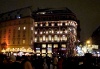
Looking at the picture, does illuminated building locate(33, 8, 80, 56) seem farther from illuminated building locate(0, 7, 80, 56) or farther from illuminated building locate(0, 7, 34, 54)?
illuminated building locate(0, 7, 34, 54)

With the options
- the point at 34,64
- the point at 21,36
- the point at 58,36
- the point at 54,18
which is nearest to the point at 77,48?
the point at 58,36

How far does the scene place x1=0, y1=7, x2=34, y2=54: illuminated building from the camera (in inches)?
4382

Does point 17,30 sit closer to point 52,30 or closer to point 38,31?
point 38,31

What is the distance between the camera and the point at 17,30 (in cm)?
11394

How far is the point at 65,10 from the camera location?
120 meters

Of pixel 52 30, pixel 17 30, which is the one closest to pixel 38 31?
pixel 52 30

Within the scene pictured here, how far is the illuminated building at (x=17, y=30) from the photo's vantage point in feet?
365

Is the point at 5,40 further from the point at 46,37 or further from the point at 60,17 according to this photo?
the point at 60,17

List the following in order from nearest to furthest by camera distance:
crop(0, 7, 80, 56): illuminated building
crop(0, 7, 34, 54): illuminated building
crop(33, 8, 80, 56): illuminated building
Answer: crop(0, 7, 34, 54): illuminated building
crop(0, 7, 80, 56): illuminated building
crop(33, 8, 80, 56): illuminated building

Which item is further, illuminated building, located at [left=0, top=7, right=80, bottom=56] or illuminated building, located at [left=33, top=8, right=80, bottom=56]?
illuminated building, located at [left=33, top=8, right=80, bottom=56]

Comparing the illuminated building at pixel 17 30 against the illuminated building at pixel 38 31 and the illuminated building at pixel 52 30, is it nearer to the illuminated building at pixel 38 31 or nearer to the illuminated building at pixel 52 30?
the illuminated building at pixel 38 31

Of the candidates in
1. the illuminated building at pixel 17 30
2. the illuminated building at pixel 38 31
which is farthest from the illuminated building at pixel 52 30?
the illuminated building at pixel 17 30

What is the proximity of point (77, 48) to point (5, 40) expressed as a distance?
124ft

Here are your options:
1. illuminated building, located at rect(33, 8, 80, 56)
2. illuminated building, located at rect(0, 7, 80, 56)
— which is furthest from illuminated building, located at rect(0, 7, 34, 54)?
illuminated building, located at rect(33, 8, 80, 56)
